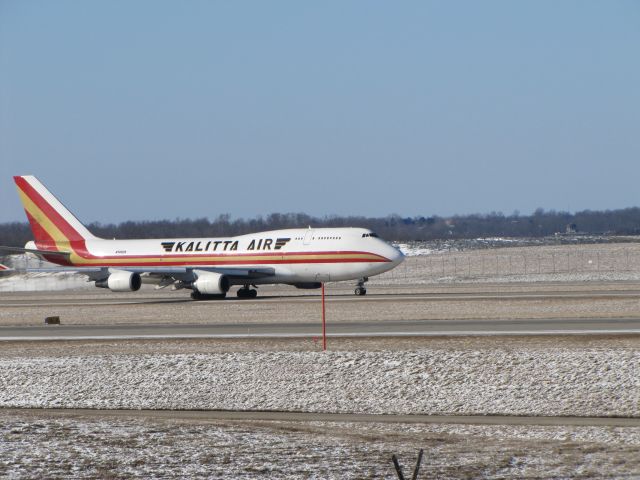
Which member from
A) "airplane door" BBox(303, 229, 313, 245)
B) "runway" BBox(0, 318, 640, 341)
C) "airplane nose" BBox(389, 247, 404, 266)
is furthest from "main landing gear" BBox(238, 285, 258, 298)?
"runway" BBox(0, 318, 640, 341)

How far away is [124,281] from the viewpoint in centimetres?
5222

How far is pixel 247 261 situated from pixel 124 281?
6.41m

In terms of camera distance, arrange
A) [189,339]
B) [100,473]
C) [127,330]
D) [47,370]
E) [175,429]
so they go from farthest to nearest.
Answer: [127,330] < [189,339] < [47,370] < [175,429] < [100,473]

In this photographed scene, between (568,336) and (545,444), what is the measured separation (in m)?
11.8

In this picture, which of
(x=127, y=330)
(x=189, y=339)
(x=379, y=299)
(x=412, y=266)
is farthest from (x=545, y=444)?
(x=412, y=266)

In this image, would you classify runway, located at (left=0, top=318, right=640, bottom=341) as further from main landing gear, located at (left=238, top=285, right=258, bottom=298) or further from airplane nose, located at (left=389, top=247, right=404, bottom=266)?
main landing gear, located at (left=238, top=285, right=258, bottom=298)

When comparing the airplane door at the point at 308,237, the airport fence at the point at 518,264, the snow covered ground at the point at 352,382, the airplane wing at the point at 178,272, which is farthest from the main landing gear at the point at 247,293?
the snow covered ground at the point at 352,382

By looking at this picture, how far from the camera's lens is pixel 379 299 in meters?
47.6

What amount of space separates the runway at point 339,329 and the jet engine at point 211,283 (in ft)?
54.2

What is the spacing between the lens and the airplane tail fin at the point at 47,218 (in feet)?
201

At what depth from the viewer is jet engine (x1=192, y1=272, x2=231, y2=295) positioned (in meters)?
51.8

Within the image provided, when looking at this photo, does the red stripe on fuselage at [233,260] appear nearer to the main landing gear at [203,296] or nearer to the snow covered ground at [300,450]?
the main landing gear at [203,296]

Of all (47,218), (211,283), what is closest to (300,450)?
(211,283)

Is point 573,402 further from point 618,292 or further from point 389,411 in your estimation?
point 618,292
